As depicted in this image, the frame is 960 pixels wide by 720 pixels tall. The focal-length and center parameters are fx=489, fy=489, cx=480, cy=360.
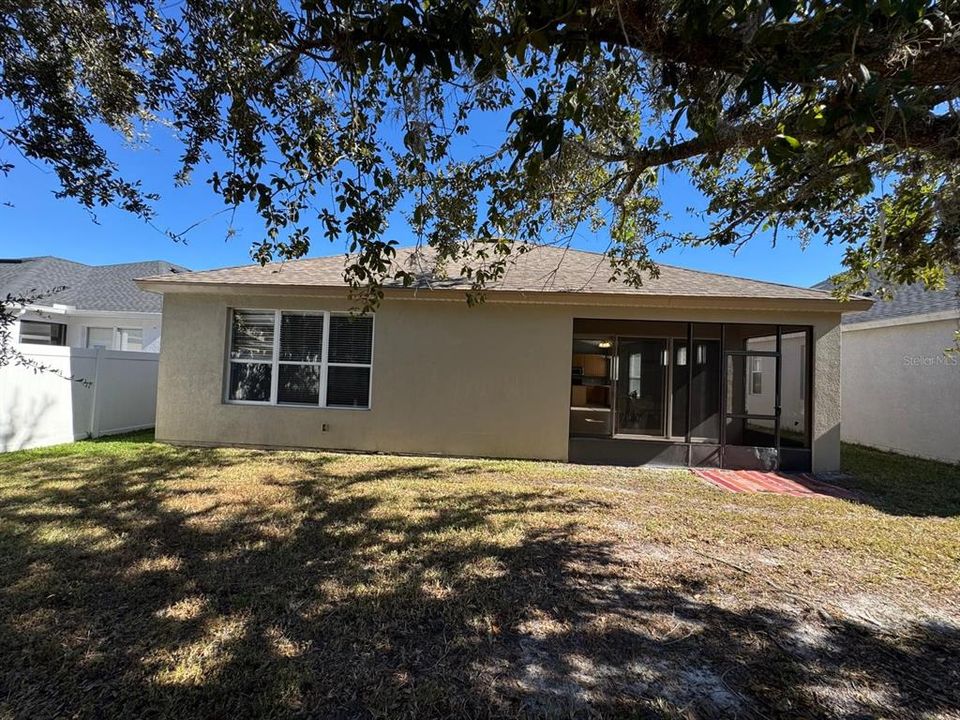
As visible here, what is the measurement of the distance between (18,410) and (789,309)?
1285 cm

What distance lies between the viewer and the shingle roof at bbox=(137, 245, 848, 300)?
27.4ft

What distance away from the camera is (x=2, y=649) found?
2725mm

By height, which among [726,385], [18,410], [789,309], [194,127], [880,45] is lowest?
[18,410]

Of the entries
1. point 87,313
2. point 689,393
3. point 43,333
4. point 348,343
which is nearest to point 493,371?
point 348,343

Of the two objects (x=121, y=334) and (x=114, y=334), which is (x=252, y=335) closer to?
(x=121, y=334)

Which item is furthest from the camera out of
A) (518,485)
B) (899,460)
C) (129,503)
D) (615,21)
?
(899,460)

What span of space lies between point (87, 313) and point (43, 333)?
160 cm

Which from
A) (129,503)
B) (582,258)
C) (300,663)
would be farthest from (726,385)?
(129,503)

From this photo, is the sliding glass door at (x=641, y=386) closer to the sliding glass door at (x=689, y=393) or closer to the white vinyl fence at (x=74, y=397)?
the sliding glass door at (x=689, y=393)

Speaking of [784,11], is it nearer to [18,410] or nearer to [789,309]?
[789,309]

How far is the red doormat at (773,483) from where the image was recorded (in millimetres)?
6962

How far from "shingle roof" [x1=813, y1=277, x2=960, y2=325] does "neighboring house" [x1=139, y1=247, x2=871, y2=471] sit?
3.27 m

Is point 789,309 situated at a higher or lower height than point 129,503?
higher

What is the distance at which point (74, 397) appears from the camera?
30.0 ft
